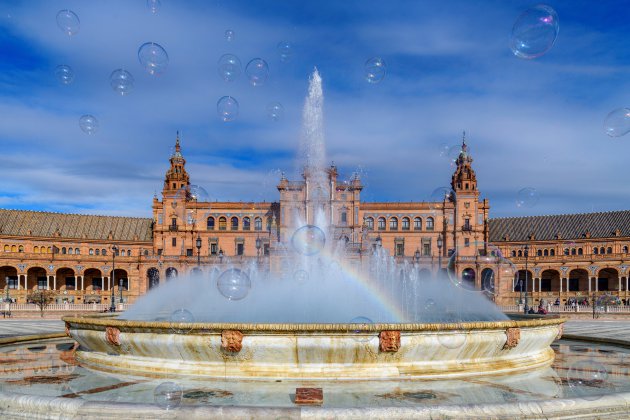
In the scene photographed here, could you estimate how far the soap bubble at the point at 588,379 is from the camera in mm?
8854

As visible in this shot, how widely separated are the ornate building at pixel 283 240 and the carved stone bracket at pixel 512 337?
5977cm

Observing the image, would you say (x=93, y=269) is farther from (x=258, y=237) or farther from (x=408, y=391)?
(x=408, y=391)

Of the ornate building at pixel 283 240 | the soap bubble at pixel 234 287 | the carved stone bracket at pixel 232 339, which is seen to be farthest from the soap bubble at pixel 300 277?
the ornate building at pixel 283 240

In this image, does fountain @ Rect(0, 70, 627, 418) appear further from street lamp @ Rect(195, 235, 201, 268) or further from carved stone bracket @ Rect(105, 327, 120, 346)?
street lamp @ Rect(195, 235, 201, 268)

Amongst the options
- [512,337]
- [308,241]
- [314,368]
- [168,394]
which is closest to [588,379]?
[512,337]

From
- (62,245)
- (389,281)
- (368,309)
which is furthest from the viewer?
(62,245)

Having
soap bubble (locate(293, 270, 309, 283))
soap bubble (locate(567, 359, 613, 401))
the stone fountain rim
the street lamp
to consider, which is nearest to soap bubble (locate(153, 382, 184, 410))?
the stone fountain rim

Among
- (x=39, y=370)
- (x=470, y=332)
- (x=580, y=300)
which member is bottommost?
(x=580, y=300)

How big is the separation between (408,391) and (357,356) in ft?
3.78

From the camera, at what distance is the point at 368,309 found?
59.9ft

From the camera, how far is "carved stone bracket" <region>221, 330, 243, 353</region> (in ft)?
31.3

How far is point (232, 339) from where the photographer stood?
9.55 meters

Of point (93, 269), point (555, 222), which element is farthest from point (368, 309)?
point (555, 222)

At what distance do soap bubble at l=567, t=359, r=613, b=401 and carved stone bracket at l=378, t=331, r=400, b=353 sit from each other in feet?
9.31
